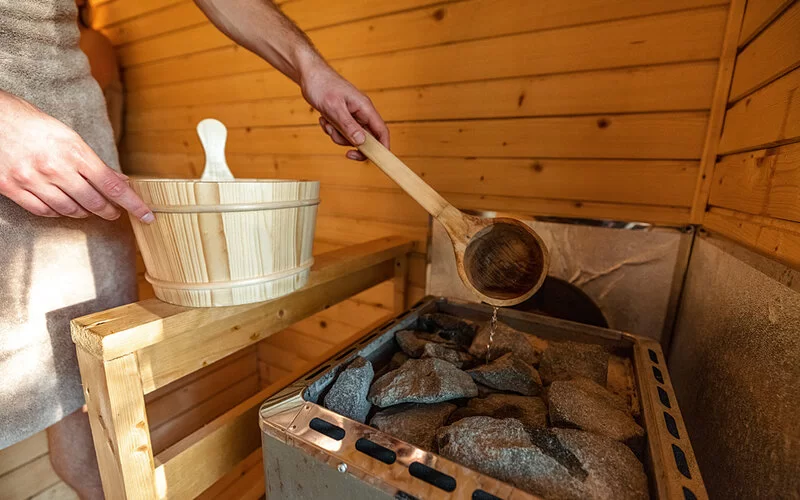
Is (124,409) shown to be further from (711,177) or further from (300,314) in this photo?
(711,177)

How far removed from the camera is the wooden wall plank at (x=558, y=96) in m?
0.94

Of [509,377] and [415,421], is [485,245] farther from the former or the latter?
[415,421]

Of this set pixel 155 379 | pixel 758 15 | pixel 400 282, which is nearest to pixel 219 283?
pixel 155 379

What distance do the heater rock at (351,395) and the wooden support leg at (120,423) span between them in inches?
11.2

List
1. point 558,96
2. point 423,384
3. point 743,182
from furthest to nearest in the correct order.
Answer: point 558,96
point 743,182
point 423,384

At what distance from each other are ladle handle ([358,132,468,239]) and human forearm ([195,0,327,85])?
30cm

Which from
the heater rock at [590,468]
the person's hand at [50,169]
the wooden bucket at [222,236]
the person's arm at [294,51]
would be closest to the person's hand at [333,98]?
the person's arm at [294,51]

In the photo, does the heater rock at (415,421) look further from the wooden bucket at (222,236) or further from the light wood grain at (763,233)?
the light wood grain at (763,233)

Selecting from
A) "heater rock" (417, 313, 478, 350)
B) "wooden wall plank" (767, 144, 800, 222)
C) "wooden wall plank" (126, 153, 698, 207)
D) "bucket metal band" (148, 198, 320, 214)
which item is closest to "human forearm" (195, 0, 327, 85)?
"bucket metal band" (148, 198, 320, 214)

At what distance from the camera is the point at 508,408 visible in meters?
0.67

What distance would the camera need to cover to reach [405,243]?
1289mm

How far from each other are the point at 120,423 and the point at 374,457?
38 centimetres

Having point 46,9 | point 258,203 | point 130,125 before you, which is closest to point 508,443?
point 258,203

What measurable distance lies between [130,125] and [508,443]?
96.5 inches
